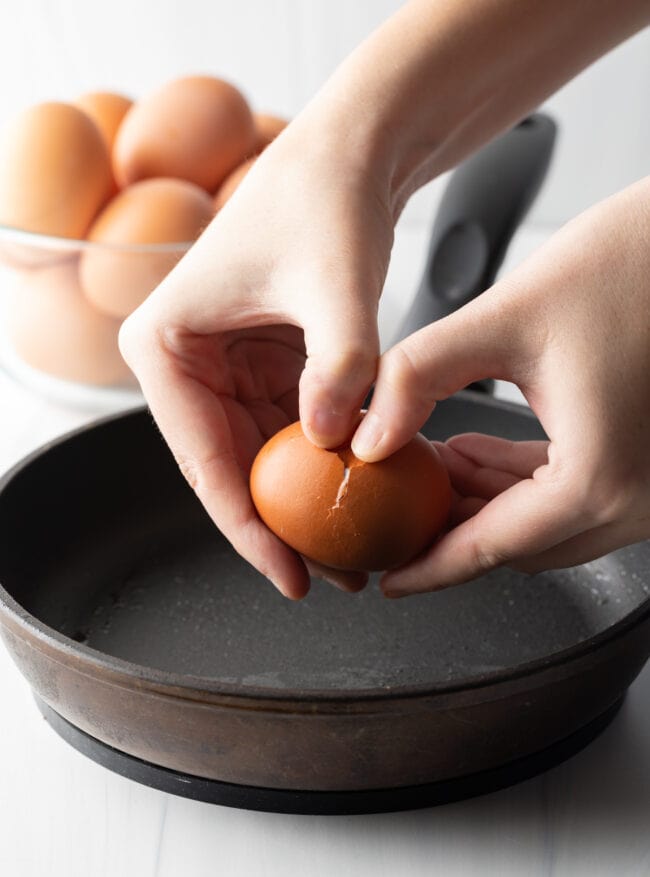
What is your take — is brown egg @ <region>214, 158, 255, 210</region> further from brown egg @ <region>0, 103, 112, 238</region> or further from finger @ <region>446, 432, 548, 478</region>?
finger @ <region>446, 432, 548, 478</region>

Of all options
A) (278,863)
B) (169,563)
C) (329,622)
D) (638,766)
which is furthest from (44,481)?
(638,766)

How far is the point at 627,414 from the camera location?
0.54 metres

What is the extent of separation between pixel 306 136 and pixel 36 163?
44 centimetres

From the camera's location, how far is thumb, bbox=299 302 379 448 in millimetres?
561

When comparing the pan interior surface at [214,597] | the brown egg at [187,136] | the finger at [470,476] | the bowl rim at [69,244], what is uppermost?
the brown egg at [187,136]

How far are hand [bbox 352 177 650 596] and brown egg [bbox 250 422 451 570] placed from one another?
0.04 metres

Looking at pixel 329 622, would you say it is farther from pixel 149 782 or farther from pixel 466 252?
pixel 466 252

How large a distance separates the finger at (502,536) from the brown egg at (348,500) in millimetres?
19

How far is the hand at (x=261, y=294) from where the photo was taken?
2.00 feet

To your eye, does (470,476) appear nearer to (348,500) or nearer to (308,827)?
(348,500)

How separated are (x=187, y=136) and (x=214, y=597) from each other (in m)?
0.54

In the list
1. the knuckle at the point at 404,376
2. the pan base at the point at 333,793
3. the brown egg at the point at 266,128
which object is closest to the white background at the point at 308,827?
the pan base at the point at 333,793

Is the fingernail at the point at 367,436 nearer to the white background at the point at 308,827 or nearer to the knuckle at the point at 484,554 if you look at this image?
the knuckle at the point at 484,554

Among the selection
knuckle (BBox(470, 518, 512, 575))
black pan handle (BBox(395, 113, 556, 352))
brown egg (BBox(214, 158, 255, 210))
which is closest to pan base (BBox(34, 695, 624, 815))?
knuckle (BBox(470, 518, 512, 575))
